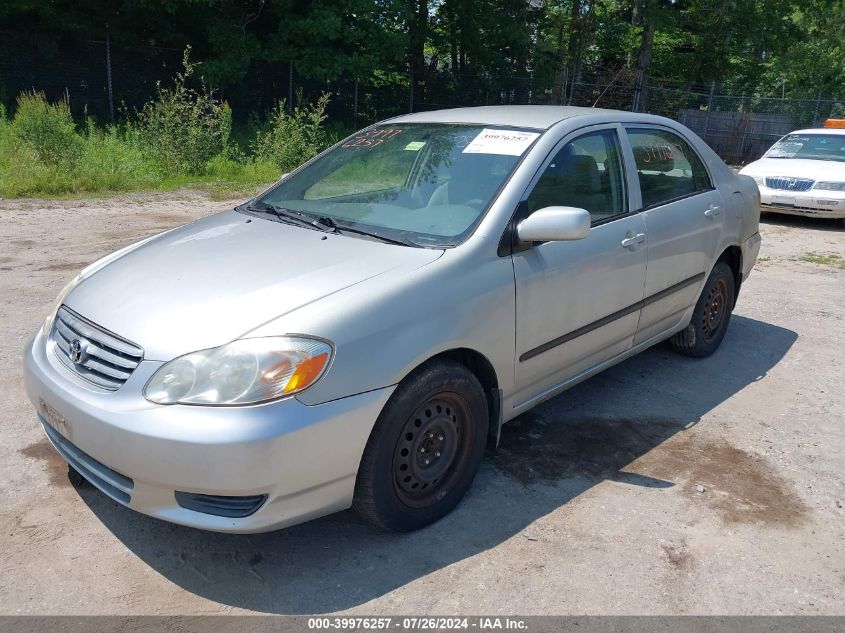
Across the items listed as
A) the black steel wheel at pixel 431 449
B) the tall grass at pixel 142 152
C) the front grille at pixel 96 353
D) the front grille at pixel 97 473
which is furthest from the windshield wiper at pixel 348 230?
the tall grass at pixel 142 152

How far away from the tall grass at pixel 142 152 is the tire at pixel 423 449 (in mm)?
9264

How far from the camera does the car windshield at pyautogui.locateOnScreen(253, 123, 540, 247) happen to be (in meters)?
3.44

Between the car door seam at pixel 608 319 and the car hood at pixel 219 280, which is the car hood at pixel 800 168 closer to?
the car door seam at pixel 608 319

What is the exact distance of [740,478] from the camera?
368cm

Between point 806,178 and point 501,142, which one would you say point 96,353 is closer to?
point 501,142

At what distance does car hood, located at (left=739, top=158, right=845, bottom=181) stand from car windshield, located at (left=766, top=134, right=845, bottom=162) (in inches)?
9.7

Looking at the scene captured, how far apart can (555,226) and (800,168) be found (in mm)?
9833

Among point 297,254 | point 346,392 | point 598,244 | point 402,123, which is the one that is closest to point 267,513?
point 346,392

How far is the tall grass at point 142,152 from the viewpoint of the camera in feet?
35.8

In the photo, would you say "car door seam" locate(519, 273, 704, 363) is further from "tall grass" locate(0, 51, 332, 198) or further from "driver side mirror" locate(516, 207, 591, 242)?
"tall grass" locate(0, 51, 332, 198)

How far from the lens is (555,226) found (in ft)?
10.6

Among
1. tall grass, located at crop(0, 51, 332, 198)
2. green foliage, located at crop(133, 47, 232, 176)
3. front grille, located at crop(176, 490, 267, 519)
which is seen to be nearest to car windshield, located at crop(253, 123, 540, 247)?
front grille, located at crop(176, 490, 267, 519)

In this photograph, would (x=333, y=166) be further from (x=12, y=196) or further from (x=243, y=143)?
(x=243, y=143)

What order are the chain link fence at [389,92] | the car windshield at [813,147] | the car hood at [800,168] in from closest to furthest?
1. the car hood at [800,168]
2. the car windshield at [813,147]
3. the chain link fence at [389,92]
